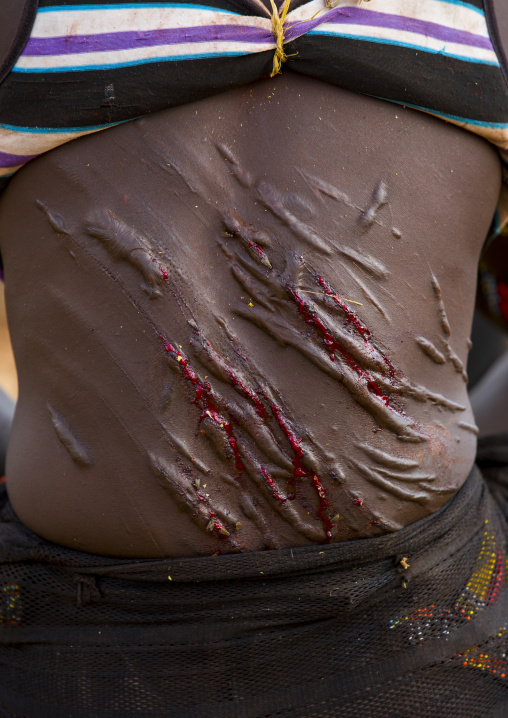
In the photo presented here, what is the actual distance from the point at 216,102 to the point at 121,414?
491 mm

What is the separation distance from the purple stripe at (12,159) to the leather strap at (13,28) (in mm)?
107

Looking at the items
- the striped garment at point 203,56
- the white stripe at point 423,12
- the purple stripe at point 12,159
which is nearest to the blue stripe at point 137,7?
the striped garment at point 203,56

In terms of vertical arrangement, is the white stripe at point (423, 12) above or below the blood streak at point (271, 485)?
above

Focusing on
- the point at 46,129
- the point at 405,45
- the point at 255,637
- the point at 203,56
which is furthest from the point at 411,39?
the point at 255,637

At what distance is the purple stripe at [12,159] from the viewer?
928mm

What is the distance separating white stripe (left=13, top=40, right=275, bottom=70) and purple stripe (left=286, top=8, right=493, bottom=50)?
0.07 metres

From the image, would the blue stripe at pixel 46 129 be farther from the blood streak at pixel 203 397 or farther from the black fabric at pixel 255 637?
the black fabric at pixel 255 637

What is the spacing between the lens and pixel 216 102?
3.00 ft

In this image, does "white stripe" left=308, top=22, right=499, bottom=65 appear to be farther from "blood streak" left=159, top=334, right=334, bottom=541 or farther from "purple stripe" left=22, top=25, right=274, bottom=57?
"blood streak" left=159, top=334, right=334, bottom=541

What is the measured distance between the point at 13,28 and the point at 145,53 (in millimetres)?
194

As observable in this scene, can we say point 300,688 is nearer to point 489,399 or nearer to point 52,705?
point 52,705

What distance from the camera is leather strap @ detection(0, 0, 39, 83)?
870 mm

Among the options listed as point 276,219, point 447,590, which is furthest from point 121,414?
point 447,590

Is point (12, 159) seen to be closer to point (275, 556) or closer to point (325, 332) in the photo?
point (325, 332)
